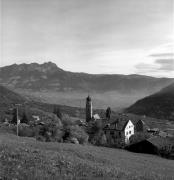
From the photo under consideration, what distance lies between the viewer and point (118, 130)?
4232 inches

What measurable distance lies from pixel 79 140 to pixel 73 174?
166ft

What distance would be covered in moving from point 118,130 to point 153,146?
1400 inches

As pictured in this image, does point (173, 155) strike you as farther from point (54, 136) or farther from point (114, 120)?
point (114, 120)

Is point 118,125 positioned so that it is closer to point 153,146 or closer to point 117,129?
point 117,129

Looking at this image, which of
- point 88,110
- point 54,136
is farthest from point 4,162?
point 88,110

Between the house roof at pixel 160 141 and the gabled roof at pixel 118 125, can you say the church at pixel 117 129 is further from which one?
the house roof at pixel 160 141

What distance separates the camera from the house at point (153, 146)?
233 feet

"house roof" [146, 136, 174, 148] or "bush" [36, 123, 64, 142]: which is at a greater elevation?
"bush" [36, 123, 64, 142]

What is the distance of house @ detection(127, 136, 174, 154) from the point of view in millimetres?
70963

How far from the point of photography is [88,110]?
14900cm

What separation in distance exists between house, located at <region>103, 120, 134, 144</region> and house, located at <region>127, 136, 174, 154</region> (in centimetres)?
2731

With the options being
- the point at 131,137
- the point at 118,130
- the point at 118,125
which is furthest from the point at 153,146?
the point at 118,125

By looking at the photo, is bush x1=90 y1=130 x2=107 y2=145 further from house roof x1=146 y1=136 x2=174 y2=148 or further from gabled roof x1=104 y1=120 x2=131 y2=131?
house roof x1=146 y1=136 x2=174 y2=148

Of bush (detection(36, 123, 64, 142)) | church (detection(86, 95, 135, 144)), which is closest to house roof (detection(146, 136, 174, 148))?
bush (detection(36, 123, 64, 142))
